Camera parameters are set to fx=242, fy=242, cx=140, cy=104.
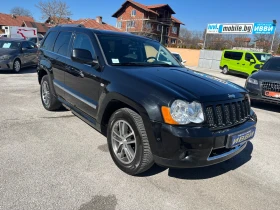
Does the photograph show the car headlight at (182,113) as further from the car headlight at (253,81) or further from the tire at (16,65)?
the tire at (16,65)

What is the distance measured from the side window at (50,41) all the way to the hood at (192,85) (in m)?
2.56

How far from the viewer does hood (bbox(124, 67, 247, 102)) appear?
2.67 meters

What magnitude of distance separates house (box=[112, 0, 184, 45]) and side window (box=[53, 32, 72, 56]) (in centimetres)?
4232

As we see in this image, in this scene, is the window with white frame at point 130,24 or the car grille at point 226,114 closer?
the car grille at point 226,114

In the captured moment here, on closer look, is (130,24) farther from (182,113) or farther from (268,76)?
(182,113)

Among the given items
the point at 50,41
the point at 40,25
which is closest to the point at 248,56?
the point at 50,41

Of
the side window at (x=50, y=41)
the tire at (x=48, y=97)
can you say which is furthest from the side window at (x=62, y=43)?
the tire at (x=48, y=97)

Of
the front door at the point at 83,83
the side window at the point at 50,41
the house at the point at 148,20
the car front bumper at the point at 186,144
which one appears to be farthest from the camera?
the house at the point at 148,20

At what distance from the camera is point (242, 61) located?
55.9 feet

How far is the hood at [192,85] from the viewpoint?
2674mm

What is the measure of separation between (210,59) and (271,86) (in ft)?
62.2

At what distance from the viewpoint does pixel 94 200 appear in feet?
8.28

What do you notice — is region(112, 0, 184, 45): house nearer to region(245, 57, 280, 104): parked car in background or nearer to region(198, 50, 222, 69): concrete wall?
region(198, 50, 222, 69): concrete wall

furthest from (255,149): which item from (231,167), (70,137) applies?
(70,137)
